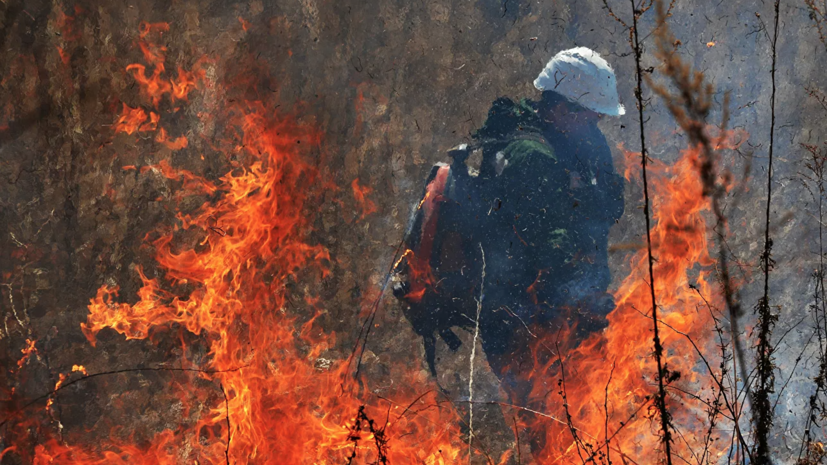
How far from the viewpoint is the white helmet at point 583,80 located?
548 centimetres

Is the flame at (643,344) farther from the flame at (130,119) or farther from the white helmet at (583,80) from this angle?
the flame at (130,119)

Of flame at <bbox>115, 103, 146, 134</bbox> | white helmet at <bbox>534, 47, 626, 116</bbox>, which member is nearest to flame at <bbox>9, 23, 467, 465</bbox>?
flame at <bbox>115, 103, 146, 134</bbox>

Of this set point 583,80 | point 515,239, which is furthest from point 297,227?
point 583,80

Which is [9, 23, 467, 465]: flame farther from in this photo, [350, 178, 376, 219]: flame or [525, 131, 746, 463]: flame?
[525, 131, 746, 463]: flame

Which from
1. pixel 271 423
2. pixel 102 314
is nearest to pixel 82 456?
pixel 102 314

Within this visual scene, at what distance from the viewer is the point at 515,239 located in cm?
579

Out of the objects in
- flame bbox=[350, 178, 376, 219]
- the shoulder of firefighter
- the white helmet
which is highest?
the white helmet

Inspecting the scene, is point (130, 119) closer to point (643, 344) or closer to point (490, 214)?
point (490, 214)

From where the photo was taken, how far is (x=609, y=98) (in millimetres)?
5535

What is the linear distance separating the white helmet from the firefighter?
22cm

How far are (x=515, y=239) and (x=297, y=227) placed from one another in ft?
7.19

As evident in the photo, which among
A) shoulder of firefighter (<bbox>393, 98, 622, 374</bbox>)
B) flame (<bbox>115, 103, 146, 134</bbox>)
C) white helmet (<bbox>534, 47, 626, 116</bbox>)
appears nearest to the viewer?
white helmet (<bbox>534, 47, 626, 116</bbox>)

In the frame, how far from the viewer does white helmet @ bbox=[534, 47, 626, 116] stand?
5484 millimetres

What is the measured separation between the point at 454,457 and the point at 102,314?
3788 millimetres
